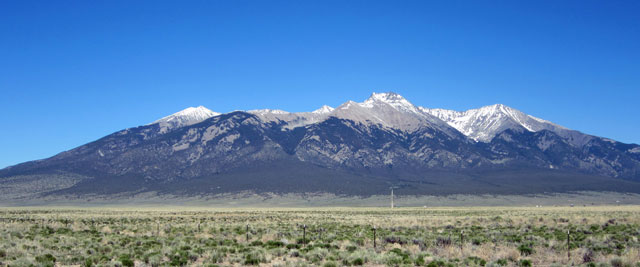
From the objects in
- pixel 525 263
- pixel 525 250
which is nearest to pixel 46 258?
pixel 525 263

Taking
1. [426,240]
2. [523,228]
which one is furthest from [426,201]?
[426,240]

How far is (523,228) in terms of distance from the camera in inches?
1415

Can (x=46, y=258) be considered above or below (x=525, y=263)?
above

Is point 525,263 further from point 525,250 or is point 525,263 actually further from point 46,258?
point 46,258

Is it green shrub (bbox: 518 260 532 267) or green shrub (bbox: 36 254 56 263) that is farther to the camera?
green shrub (bbox: 36 254 56 263)

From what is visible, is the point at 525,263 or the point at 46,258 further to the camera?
the point at 46,258

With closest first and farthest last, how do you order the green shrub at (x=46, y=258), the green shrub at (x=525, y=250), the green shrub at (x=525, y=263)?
the green shrub at (x=525, y=263) < the green shrub at (x=46, y=258) < the green shrub at (x=525, y=250)

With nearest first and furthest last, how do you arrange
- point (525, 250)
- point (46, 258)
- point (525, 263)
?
point (525, 263), point (46, 258), point (525, 250)

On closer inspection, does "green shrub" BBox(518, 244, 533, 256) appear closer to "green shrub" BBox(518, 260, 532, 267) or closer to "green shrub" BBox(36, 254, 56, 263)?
"green shrub" BBox(518, 260, 532, 267)

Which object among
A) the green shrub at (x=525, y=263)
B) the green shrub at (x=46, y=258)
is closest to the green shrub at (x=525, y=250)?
the green shrub at (x=525, y=263)

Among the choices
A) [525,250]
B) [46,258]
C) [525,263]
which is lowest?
[525,263]

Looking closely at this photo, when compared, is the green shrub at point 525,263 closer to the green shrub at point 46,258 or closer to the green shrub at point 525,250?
the green shrub at point 525,250

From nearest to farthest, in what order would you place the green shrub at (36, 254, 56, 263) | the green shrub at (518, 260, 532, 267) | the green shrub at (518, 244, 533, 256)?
the green shrub at (518, 260, 532, 267)
the green shrub at (36, 254, 56, 263)
the green shrub at (518, 244, 533, 256)

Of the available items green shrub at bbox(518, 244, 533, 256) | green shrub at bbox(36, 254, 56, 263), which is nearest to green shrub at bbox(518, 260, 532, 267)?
green shrub at bbox(518, 244, 533, 256)
